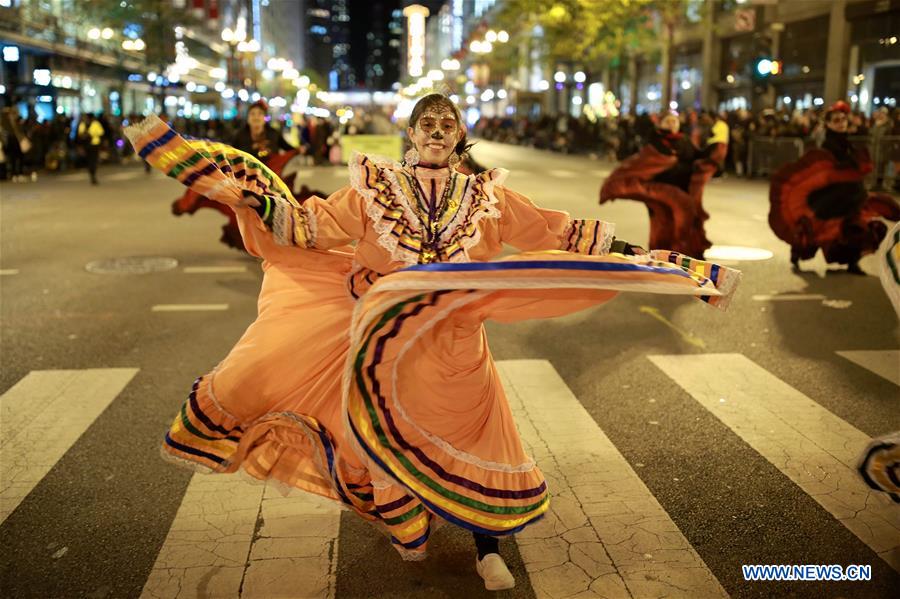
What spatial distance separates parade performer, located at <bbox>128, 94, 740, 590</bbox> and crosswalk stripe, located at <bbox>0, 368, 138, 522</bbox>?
140 cm

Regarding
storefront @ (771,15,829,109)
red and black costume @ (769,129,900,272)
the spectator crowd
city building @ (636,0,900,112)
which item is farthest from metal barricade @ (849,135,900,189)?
storefront @ (771,15,829,109)

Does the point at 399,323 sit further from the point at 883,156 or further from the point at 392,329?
the point at 883,156

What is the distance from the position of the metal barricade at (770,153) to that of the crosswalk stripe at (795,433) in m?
17.3

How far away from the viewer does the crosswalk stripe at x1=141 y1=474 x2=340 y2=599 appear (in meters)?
3.46

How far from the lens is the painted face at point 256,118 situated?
9.98 m

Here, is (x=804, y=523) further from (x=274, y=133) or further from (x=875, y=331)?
(x=274, y=133)

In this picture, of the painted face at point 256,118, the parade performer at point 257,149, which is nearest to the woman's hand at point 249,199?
Answer: the parade performer at point 257,149

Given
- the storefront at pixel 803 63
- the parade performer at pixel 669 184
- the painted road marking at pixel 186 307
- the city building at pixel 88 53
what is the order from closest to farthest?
the painted road marking at pixel 186 307, the parade performer at pixel 669 184, the storefront at pixel 803 63, the city building at pixel 88 53

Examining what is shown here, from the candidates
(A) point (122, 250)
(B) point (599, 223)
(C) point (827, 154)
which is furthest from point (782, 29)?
(B) point (599, 223)

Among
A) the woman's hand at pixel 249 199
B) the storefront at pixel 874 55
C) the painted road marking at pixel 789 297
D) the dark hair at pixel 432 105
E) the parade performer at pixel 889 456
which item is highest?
the storefront at pixel 874 55

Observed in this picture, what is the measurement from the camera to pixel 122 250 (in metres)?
12.1

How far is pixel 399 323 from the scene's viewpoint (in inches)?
126

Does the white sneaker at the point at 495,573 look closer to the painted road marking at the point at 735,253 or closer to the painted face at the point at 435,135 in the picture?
the painted face at the point at 435,135

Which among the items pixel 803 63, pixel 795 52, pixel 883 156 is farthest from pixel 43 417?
pixel 795 52
